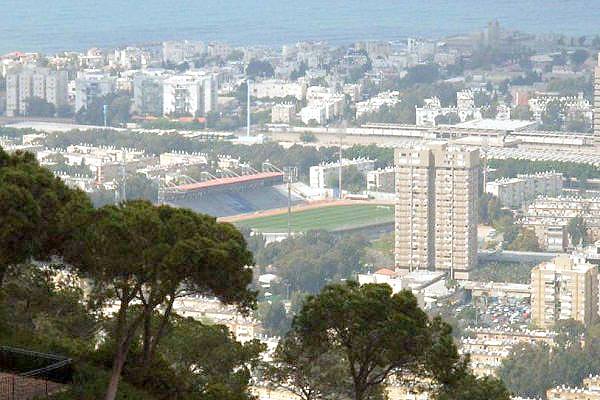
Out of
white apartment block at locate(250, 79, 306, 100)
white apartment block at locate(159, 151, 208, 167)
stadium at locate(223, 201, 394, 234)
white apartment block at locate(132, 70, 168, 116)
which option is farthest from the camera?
white apartment block at locate(250, 79, 306, 100)

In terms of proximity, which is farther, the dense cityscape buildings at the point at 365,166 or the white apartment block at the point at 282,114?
the white apartment block at the point at 282,114

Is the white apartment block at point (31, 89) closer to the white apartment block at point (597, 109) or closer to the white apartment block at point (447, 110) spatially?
the white apartment block at point (447, 110)

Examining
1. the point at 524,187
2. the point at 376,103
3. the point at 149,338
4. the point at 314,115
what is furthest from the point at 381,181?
the point at 149,338

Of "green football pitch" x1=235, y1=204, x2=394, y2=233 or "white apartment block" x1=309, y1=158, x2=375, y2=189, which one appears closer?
"green football pitch" x1=235, y1=204, x2=394, y2=233

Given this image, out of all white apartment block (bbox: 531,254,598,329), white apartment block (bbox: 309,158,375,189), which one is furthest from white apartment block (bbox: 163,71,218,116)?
white apartment block (bbox: 531,254,598,329)

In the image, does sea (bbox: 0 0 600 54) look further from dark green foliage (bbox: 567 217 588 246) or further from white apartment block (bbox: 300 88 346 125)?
dark green foliage (bbox: 567 217 588 246)

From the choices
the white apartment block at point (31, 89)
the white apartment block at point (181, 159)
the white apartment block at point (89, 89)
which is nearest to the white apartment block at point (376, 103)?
the white apartment block at point (89, 89)
